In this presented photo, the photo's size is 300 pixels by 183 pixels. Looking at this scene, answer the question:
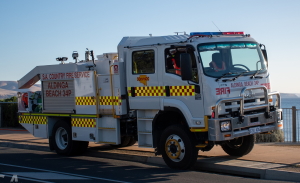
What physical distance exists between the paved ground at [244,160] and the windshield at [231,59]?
2.05 metres

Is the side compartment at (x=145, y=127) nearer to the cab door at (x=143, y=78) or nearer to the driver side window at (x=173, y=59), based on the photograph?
the cab door at (x=143, y=78)

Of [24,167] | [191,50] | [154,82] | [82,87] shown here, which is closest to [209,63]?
[191,50]

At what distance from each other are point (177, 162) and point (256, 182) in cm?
211

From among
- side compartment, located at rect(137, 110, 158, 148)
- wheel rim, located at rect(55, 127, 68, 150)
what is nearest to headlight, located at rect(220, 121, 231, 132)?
side compartment, located at rect(137, 110, 158, 148)

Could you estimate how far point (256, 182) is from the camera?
8.54 meters

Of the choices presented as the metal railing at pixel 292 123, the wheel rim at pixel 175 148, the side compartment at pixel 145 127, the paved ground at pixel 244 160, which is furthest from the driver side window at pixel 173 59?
the metal railing at pixel 292 123

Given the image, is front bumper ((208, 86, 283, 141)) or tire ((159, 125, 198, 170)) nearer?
front bumper ((208, 86, 283, 141))

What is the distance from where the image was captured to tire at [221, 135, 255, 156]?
10922mm

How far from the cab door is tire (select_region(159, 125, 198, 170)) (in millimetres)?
Answer: 749

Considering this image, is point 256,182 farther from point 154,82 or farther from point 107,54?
point 107,54

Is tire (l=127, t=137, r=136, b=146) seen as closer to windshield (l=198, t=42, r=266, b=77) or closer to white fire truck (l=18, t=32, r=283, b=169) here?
white fire truck (l=18, t=32, r=283, b=169)

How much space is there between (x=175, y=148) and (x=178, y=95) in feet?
4.00

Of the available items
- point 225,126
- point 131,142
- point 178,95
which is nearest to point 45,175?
point 178,95

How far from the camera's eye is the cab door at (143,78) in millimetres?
10523
